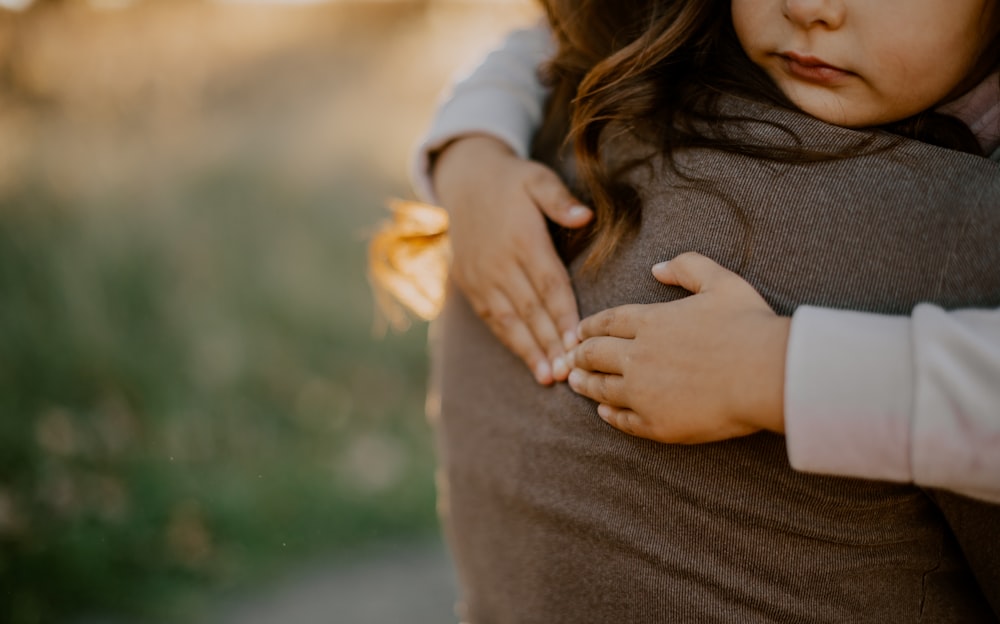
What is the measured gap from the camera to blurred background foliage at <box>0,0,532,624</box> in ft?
10.5

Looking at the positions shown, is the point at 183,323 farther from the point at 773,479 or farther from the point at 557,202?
the point at 773,479

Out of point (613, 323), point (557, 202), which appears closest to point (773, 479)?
point (613, 323)

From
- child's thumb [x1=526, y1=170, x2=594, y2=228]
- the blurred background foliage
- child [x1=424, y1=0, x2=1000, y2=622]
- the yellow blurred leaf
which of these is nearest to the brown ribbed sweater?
child [x1=424, y1=0, x2=1000, y2=622]

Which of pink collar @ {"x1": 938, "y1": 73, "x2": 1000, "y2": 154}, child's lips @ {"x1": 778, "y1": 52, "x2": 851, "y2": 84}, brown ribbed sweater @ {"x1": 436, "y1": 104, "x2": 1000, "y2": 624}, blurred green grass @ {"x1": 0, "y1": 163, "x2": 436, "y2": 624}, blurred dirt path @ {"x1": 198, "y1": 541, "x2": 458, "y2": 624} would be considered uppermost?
child's lips @ {"x1": 778, "y1": 52, "x2": 851, "y2": 84}

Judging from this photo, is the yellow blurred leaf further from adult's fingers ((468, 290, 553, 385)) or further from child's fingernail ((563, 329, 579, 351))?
child's fingernail ((563, 329, 579, 351))

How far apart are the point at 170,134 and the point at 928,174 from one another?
15.0 feet

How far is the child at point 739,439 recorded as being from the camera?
965 millimetres

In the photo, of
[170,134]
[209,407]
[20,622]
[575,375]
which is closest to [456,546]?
[575,375]

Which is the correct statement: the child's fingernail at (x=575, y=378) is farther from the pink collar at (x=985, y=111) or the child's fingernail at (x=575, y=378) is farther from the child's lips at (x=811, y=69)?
the pink collar at (x=985, y=111)

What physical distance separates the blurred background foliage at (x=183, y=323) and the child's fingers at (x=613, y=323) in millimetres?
2402

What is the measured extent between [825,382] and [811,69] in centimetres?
47

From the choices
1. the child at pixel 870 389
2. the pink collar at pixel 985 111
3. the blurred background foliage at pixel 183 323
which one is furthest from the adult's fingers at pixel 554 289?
the blurred background foliage at pixel 183 323

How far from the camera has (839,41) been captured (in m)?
1.08

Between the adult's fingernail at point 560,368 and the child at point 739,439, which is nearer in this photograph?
the child at point 739,439
